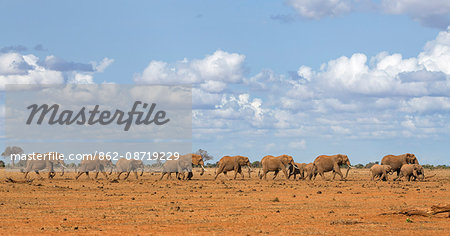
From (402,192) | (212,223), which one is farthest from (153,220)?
(402,192)

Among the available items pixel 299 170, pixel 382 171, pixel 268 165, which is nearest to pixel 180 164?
pixel 268 165

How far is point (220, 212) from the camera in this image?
24.6m

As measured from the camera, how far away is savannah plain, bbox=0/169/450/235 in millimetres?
19453

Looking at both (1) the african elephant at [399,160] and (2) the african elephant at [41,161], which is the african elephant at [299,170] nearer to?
(1) the african elephant at [399,160]

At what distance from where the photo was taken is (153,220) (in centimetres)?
2181

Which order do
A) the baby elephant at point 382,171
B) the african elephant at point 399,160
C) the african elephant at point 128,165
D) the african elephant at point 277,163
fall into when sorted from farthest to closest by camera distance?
the african elephant at point 128,165
the african elephant at point 399,160
the african elephant at point 277,163
the baby elephant at point 382,171

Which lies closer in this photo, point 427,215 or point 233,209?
point 427,215

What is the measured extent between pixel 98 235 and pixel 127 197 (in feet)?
46.5

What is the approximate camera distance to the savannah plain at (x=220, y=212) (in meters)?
19.5

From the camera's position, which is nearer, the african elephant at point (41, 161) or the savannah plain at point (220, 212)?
the savannah plain at point (220, 212)

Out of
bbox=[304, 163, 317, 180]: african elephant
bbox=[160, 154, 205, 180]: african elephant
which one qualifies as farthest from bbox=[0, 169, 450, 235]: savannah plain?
bbox=[160, 154, 205, 180]: african elephant

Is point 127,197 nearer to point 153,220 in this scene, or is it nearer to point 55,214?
point 55,214

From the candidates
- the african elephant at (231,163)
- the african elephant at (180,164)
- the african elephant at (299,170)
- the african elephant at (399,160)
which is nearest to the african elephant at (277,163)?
the african elephant at (299,170)

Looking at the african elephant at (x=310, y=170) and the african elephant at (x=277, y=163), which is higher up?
the african elephant at (x=277, y=163)
